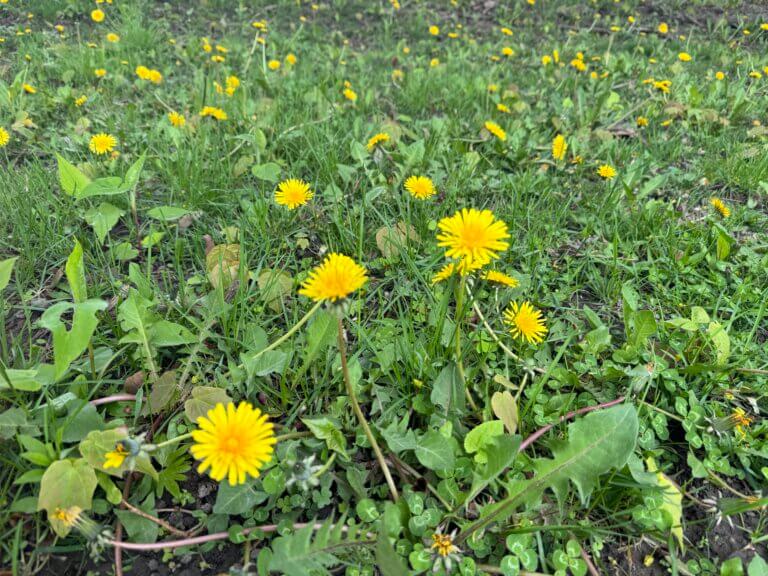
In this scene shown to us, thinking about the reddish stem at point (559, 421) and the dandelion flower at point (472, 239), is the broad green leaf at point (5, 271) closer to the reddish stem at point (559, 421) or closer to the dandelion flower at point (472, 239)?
the dandelion flower at point (472, 239)

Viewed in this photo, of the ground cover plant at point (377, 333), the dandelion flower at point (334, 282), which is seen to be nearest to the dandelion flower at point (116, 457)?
the ground cover plant at point (377, 333)

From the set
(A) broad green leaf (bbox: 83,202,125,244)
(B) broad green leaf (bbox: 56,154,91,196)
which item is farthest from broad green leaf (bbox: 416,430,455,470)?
(B) broad green leaf (bbox: 56,154,91,196)

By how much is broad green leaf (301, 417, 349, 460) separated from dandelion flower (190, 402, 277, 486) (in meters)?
0.29

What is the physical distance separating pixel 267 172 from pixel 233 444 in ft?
4.92

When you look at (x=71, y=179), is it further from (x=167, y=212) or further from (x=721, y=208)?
(x=721, y=208)

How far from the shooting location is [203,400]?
1.32m

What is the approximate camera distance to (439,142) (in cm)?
271

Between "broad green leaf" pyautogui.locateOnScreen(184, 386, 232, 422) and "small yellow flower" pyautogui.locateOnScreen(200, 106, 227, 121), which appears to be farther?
"small yellow flower" pyautogui.locateOnScreen(200, 106, 227, 121)

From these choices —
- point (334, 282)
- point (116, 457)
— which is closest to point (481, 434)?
point (334, 282)

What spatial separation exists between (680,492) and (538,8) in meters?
6.08

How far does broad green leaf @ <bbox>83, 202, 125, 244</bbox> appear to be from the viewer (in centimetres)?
187

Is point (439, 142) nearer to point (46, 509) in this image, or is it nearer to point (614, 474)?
point (614, 474)

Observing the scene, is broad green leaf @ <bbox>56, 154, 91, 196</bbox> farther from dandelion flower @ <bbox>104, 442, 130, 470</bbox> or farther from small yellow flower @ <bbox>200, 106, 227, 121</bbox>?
dandelion flower @ <bbox>104, 442, 130, 470</bbox>

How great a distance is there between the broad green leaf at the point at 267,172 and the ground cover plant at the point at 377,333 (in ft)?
0.05
